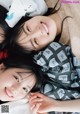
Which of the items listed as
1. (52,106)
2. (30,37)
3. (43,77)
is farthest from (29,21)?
(52,106)

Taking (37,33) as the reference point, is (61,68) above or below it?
below

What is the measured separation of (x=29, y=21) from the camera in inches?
49.5

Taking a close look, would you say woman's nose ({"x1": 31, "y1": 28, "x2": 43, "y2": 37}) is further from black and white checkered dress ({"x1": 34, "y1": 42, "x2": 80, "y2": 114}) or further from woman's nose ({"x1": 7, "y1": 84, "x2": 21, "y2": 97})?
woman's nose ({"x1": 7, "y1": 84, "x2": 21, "y2": 97})

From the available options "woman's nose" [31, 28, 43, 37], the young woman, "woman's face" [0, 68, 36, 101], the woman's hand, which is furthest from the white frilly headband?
the woman's hand

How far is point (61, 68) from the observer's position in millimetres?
1255

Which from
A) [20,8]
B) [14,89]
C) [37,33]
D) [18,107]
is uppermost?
[20,8]

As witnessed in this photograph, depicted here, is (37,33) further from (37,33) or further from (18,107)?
(18,107)

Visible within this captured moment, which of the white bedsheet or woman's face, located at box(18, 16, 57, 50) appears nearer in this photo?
woman's face, located at box(18, 16, 57, 50)

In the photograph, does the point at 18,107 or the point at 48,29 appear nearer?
the point at 48,29

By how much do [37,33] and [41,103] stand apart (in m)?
0.36

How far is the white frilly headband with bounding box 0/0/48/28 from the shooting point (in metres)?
1.29

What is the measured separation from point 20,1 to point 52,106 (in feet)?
1.87

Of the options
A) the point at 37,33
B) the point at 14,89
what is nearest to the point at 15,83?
the point at 14,89

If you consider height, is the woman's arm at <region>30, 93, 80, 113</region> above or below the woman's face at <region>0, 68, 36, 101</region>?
below
